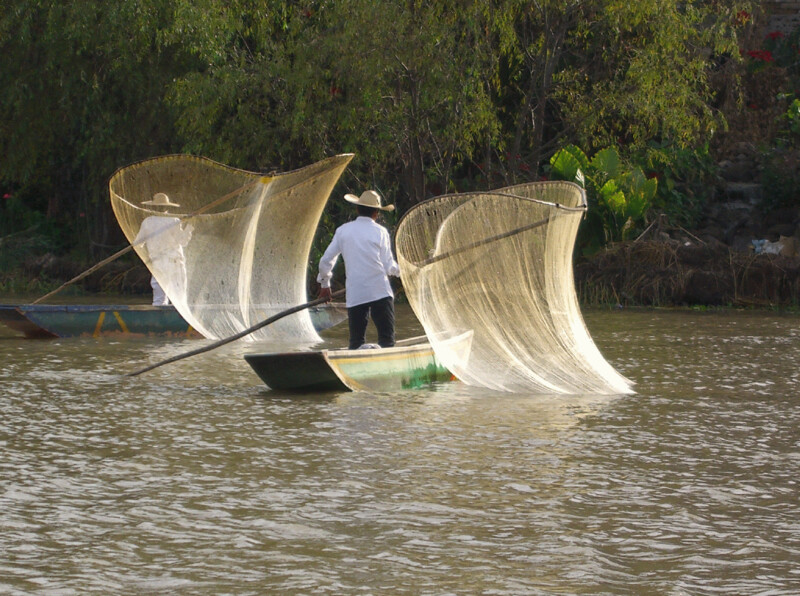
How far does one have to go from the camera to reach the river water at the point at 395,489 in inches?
202

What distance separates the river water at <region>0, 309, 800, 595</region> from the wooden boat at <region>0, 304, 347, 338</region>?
10.9 ft

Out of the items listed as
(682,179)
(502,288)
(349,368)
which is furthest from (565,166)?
(349,368)

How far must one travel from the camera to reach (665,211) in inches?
906

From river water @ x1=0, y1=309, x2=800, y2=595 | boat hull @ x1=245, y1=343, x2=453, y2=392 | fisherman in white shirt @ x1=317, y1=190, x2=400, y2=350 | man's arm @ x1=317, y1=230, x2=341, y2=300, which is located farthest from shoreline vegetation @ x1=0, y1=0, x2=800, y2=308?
boat hull @ x1=245, y1=343, x2=453, y2=392

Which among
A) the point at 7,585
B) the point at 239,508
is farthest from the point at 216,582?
the point at 239,508

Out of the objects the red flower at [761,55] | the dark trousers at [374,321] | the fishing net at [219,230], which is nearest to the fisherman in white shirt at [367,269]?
the dark trousers at [374,321]

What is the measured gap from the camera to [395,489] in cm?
658

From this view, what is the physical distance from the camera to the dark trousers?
10727 millimetres

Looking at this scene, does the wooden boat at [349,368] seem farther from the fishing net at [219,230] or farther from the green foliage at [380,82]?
the green foliage at [380,82]

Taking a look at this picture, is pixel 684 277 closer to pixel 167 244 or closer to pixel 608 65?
pixel 608 65

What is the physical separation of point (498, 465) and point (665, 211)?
16.5 metres

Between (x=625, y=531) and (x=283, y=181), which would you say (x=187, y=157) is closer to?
(x=283, y=181)

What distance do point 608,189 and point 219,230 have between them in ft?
30.6

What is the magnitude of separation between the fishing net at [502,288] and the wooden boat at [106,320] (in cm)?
522
